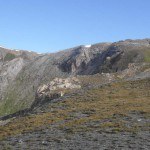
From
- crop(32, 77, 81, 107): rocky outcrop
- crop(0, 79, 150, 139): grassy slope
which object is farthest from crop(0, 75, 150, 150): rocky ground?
crop(32, 77, 81, 107): rocky outcrop

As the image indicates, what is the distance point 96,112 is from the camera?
175 ft

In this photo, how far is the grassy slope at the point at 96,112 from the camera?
45.2m

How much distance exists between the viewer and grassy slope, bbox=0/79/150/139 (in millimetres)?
45156

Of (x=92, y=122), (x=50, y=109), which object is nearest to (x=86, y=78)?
(x=50, y=109)

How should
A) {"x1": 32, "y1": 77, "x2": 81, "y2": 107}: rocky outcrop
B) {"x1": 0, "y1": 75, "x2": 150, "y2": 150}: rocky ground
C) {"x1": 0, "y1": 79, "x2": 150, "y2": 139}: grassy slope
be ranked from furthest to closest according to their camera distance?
{"x1": 32, "y1": 77, "x2": 81, "y2": 107}: rocky outcrop < {"x1": 0, "y1": 79, "x2": 150, "y2": 139}: grassy slope < {"x1": 0, "y1": 75, "x2": 150, "y2": 150}: rocky ground

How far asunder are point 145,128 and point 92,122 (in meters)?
8.35

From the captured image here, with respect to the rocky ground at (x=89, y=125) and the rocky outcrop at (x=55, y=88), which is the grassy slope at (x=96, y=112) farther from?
the rocky outcrop at (x=55, y=88)

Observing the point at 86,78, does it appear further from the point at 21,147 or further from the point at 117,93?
the point at 21,147

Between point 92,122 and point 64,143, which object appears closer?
point 64,143

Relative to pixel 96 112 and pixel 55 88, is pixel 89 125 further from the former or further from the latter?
pixel 55 88

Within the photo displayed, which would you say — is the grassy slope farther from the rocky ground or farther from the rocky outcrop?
the rocky outcrop

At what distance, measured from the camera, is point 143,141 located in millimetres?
36625

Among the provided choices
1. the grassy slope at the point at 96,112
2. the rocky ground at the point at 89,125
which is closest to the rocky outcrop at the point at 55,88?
the grassy slope at the point at 96,112

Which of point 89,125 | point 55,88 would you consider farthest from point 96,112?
point 55,88
